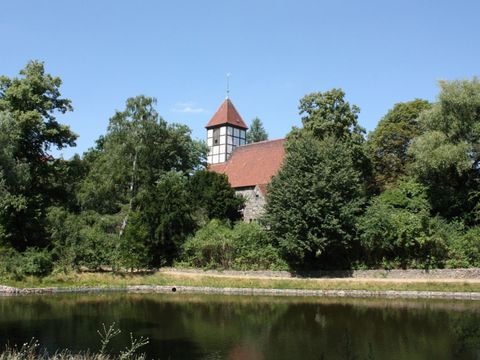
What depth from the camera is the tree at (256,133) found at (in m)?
93.2

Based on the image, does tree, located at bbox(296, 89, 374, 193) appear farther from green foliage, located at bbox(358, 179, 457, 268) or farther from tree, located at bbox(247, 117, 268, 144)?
tree, located at bbox(247, 117, 268, 144)

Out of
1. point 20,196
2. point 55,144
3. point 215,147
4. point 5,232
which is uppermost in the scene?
point 215,147

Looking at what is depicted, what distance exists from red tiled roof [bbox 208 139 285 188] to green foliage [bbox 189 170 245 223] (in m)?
4.71

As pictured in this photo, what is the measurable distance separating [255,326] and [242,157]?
1525 inches

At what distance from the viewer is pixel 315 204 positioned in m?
34.4

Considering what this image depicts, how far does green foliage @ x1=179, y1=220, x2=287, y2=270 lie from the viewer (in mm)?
37875

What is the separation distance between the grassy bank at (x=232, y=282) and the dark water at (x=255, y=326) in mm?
3395

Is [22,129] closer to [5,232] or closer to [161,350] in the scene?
[5,232]

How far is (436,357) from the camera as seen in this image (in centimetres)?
1537

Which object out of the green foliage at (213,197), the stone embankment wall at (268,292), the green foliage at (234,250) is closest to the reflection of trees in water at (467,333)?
the stone embankment wall at (268,292)

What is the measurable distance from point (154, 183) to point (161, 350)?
1333 inches

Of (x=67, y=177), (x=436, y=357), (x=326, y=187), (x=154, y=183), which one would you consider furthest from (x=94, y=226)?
(x=436, y=357)

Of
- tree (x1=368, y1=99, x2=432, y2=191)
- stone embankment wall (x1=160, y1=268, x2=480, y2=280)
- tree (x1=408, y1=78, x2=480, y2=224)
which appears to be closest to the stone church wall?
tree (x1=368, y1=99, x2=432, y2=191)

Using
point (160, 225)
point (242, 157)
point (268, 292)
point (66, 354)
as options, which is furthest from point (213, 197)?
point (66, 354)
